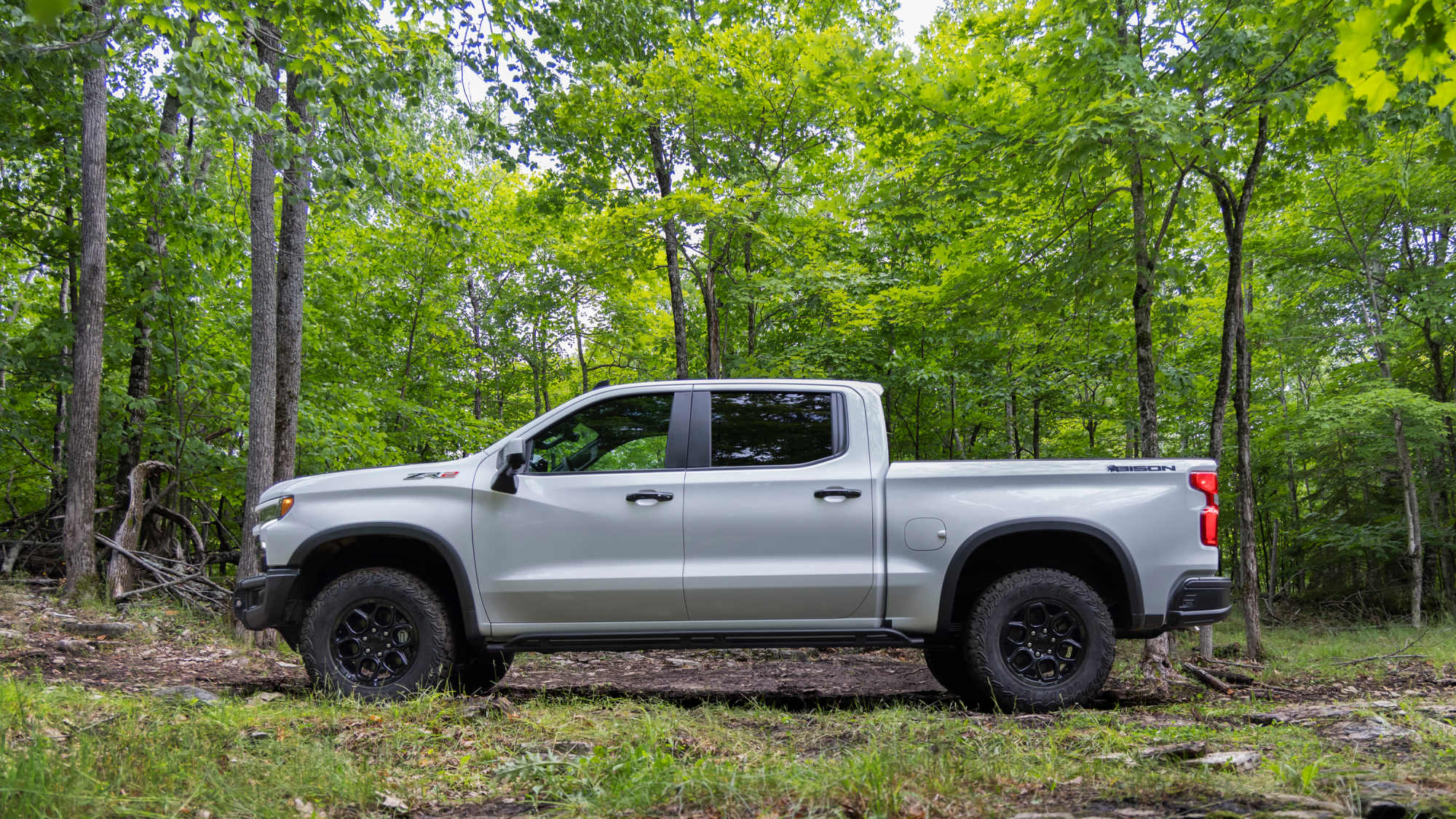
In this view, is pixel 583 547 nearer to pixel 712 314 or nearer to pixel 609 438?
pixel 609 438

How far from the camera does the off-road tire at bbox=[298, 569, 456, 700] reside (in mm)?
4812

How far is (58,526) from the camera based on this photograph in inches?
438

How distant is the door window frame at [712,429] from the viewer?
5.05 metres

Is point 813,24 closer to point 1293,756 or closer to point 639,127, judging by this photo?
point 639,127

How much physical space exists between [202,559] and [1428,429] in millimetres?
18710

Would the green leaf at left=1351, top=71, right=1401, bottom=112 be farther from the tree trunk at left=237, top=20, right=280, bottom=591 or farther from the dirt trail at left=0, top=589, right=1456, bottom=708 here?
the tree trunk at left=237, top=20, right=280, bottom=591

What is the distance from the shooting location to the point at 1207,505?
15.8 ft

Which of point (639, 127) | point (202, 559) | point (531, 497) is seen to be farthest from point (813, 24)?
point (202, 559)

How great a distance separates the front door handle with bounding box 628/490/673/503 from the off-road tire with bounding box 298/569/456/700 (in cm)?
127

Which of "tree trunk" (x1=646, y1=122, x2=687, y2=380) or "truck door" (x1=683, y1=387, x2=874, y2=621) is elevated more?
"tree trunk" (x1=646, y1=122, x2=687, y2=380)

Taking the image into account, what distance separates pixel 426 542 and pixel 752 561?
1883mm

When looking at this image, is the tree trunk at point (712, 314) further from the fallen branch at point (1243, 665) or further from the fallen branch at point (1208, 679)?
the fallen branch at point (1208, 679)

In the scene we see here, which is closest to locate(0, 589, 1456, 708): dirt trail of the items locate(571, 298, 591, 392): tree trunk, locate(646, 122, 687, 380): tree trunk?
locate(646, 122, 687, 380): tree trunk

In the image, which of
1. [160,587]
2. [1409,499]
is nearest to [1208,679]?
[160,587]
